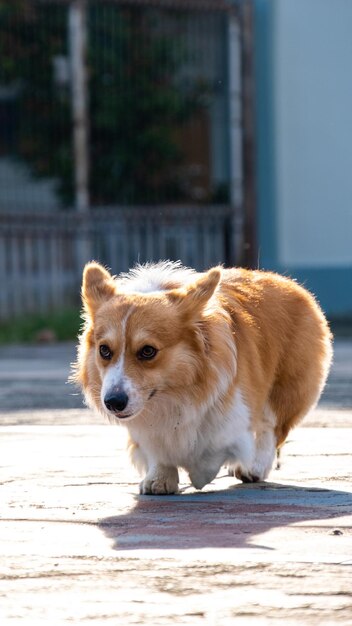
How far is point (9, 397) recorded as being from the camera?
29.4 ft

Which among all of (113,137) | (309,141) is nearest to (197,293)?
(309,141)

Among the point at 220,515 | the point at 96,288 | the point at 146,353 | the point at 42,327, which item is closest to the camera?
the point at 220,515

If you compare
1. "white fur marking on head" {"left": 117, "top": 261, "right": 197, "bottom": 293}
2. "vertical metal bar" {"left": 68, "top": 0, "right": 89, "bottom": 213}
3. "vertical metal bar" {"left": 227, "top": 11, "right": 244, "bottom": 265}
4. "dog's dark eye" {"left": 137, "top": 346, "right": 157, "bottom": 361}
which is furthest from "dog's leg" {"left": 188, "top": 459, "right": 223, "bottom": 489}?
"vertical metal bar" {"left": 227, "top": 11, "right": 244, "bottom": 265}

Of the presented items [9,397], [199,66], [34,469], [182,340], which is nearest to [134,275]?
[182,340]

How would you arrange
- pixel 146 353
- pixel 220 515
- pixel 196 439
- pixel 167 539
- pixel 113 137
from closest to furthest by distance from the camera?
pixel 167 539 → pixel 220 515 → pixel 146 353 → pixel 196 439 → pixel 113 137

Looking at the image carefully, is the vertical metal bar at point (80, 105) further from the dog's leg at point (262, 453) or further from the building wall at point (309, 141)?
the dog's leg at point (262, 453)

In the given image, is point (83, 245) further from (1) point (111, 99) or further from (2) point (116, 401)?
(2) point (116, 401)

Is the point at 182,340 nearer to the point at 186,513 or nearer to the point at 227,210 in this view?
the point at 186,513

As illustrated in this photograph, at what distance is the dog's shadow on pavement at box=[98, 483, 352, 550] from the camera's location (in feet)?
14.2

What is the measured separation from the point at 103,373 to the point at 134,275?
26.9 inches

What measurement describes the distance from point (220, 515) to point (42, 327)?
10.1 m

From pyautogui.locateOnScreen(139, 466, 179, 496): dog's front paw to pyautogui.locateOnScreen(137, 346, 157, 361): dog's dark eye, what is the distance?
51 cm

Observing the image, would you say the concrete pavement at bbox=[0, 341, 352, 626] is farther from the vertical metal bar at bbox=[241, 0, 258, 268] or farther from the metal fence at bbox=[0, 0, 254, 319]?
the vertical metal bar at bbox=[241, 0, 258, 268]

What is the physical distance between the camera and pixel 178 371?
203 inches
